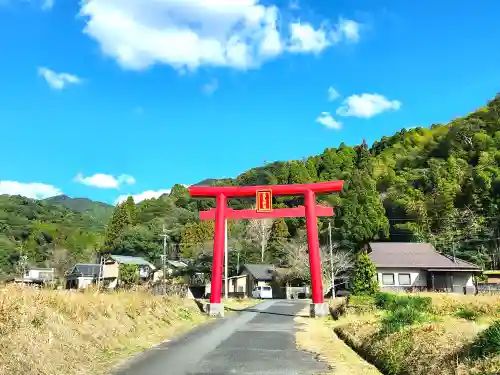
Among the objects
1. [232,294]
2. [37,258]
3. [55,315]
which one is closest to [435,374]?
[55,315]

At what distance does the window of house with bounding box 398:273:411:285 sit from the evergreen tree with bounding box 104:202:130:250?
1879 inches

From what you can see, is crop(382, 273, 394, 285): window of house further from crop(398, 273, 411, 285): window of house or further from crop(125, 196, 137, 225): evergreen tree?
crop(125, 196, 137, 225): evergreen tree

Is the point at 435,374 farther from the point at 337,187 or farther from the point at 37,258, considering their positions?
the point at 37,258

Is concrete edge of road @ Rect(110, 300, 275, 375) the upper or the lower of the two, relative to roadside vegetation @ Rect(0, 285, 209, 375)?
lower

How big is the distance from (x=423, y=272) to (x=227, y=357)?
30855 millimetres

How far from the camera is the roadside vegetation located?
702 cm

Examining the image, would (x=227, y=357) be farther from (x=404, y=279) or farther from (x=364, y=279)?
(x=404, y=279)

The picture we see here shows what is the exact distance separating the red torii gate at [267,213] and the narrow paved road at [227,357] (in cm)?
792

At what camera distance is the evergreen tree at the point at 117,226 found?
237ft

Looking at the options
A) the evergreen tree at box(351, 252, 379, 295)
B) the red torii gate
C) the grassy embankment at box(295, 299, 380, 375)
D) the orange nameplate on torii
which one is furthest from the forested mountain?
the grassy embankment at box(295, 299, 380, 375)

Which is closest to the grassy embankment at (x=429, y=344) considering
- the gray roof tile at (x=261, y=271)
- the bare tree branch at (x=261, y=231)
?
the gray roof tile at (x=261, y=271)

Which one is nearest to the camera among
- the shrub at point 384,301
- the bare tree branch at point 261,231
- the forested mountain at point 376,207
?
the shrub at point 384,301

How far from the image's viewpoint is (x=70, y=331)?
29.6 feet

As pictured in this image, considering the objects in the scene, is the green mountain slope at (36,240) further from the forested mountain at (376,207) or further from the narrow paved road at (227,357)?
the narrow paved road at (227,357)
